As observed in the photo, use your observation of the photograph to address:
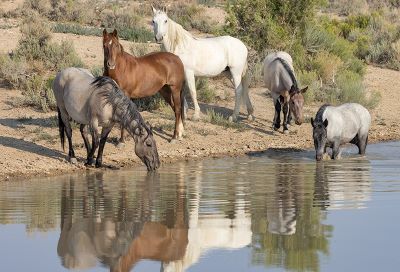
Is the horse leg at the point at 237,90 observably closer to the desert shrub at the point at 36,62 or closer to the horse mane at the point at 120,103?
the desert shrub at the point at 36,62

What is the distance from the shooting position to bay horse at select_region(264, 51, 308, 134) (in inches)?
783

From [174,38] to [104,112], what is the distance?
15.3ft

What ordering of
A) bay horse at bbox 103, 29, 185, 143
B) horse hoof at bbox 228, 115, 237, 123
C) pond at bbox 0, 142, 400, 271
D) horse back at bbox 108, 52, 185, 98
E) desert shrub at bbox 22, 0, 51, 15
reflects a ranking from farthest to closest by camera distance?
desert shrub at bbox 22, 0, 51, 15 < horse hoof at bbox 228, 115, 237, 123 < horse back at bbox 108, 52, 185, 98 < bay horse at bbox 103, 29, 185, 143 < pond at bbox 0, 142, 400, 271

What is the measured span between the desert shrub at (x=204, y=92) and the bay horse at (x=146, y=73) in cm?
343

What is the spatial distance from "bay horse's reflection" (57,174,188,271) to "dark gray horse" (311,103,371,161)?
4444mm

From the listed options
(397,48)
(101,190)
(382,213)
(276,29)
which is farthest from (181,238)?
Answer: (397,48)

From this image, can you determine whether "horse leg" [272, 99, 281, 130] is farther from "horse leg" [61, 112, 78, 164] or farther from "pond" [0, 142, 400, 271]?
"horse leg" [61, 112, 78, 164]

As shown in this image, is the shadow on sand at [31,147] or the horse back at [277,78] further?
the horse back at [277,78]

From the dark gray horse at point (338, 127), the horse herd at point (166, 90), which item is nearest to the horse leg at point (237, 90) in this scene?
the horse herd at point (166, 90)

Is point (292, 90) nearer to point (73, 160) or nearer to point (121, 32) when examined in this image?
point (73, 160)

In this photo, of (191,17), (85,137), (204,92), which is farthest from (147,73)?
(191,17)

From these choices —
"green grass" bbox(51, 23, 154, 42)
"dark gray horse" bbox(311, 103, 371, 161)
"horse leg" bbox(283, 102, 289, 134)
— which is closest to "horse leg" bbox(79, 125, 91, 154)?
"dark gray horse" bbox(311, 103, 371, 161)

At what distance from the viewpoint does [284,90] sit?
2058 centimetres

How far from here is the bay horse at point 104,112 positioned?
52.2 feet
